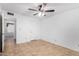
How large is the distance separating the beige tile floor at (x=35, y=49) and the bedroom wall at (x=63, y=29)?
0.34 ft

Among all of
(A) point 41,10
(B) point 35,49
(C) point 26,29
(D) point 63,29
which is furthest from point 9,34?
(D) point 63,29

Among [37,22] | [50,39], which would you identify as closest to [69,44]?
[50,39]

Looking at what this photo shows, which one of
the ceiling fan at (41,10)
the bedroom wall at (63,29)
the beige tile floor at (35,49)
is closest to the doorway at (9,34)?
the beige tile floor at (35,49)

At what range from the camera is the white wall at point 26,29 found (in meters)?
1.85

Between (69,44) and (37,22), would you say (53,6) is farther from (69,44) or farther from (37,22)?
(69,44)

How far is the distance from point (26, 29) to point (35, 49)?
0.46 metres

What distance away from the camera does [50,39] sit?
1.90m

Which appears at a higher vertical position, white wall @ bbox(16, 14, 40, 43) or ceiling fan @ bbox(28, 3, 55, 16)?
ceiling fan @ bbox(28, 3, 55, 16)

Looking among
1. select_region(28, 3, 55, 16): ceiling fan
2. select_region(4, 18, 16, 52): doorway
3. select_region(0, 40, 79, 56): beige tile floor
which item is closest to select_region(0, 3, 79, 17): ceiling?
select_region(28, 3, 55, 16): ceiling fan

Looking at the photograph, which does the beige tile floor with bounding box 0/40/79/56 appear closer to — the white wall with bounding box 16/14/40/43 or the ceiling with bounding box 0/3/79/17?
the white wall with bounding box 16/14/40/43

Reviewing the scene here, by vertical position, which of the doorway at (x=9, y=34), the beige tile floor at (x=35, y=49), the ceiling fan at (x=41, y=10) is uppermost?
the ceiling fan at (x=41, y=10)

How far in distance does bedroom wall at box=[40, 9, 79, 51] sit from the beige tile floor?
0.10 meters

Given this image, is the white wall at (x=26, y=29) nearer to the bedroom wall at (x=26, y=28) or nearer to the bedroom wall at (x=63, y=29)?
the bedroom wall at (x=26, y=28)

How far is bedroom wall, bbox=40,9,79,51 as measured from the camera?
179 centimetres
